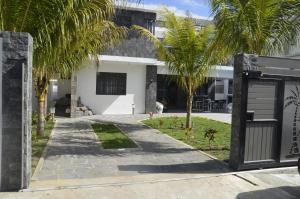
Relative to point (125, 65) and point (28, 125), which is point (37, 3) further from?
point (125, 65)

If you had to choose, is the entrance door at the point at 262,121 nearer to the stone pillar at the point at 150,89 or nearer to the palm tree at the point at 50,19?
the palm tree at the point at 50,19

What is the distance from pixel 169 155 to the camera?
9.16 m

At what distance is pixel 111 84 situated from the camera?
66.9ft

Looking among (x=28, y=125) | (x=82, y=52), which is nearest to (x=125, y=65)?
(x=82, y=52)

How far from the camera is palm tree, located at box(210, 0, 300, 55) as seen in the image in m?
Result: 8.77

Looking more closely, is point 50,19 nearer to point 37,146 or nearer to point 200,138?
point 37,146

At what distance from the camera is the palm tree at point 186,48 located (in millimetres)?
13242

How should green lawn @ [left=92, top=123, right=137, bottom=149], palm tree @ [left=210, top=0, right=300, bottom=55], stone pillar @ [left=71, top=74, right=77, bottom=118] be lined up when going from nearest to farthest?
palm tree @ [left=210, top=0, right=300, bottom=55] → green lawn @ [left=92, top=123, right=137, bottom=149] → stone pillar @ [left=71, top=74, right=77, bottom=118]

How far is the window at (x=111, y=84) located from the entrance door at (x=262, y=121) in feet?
44.3

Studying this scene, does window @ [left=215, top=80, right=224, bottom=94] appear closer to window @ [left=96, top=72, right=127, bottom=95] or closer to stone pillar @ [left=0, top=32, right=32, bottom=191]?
window @ [left=96, top=72, right=127, bottom=95]

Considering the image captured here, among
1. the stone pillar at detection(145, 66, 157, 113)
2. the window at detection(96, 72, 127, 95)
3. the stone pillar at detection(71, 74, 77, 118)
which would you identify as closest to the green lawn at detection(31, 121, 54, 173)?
the stone pillar at detection(71, 74, 77, 118)

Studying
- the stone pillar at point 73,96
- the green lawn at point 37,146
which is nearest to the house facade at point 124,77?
the stone pillar at point 73,96

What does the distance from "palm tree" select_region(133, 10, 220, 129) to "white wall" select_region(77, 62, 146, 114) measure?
21.7 feet

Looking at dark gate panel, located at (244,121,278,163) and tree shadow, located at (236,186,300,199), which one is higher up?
dark gate panel, located at (244,121,278,163)
